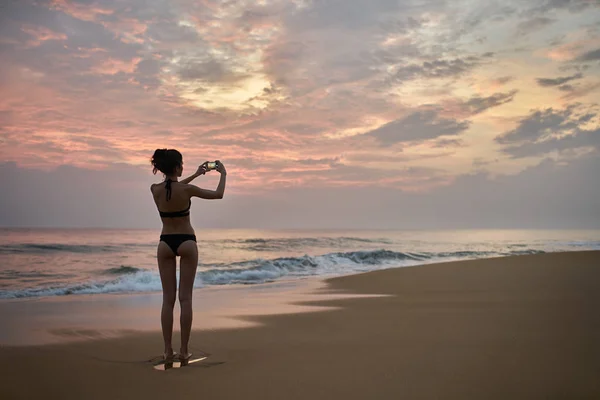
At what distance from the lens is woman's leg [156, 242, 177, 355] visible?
4547mm

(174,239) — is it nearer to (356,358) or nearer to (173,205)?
(173,205)

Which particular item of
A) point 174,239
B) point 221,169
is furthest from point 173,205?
point 221,169

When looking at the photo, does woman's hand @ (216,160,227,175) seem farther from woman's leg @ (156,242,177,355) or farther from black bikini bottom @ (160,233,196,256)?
woman's leg @ (156,242,177,355)

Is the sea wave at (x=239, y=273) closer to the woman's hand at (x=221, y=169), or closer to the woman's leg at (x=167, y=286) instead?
the woman's leg at (x=167, y=286)

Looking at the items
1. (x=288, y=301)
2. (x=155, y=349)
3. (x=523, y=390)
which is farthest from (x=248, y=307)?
(x=523, y=390)

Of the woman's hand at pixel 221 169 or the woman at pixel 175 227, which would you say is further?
the woman's hand at pixel 221 169

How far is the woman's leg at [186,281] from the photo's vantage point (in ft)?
14.8

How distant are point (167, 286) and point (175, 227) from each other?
1.90 feet

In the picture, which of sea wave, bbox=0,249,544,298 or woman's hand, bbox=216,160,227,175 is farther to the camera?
sea wave, bbox=0,249,544,298

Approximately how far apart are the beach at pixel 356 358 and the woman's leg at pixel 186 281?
0.29 m

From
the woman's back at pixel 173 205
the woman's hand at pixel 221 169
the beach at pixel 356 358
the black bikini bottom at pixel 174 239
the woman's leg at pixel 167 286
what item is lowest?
the beach at pixel 356 358

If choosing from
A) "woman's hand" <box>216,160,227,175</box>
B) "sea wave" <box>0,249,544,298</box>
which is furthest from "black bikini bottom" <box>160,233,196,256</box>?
"sea wave" <box>0,249,544,298</box>

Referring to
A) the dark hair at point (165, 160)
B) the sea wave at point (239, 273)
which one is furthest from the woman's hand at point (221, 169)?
the sea wave at point (239, 273)

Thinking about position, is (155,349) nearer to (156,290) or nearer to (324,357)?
(324,357)
